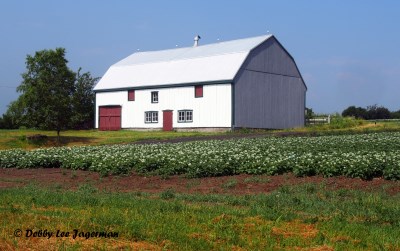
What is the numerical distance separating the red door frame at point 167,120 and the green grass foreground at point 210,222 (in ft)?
139

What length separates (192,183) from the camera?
16.2 meters

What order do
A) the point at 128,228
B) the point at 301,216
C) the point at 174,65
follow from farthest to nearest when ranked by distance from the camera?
the point at 174,65
the point at 301,216
the point at 128,228

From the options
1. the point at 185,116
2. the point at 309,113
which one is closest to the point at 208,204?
the point at 185,116

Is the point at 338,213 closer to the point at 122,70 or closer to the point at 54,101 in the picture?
the point at 54,101

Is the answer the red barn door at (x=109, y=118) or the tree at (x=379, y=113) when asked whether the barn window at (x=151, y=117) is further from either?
the tree at (x=379, y=113)

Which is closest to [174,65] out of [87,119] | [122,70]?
[122,70]

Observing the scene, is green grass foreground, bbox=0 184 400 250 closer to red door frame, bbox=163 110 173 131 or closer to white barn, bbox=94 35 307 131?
white barn, bbox=94 35 307 131

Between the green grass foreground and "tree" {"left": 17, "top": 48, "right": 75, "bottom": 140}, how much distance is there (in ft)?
105

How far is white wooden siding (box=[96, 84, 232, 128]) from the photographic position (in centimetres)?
5119

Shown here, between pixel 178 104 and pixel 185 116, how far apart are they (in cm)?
149

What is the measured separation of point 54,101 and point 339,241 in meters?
37.8

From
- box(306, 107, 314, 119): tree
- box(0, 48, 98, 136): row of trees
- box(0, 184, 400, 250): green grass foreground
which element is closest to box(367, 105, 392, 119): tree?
box(306, 107, 314, 119): tree

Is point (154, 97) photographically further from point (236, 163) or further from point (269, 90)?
point (236, 163)

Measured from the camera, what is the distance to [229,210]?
34.3 ft
